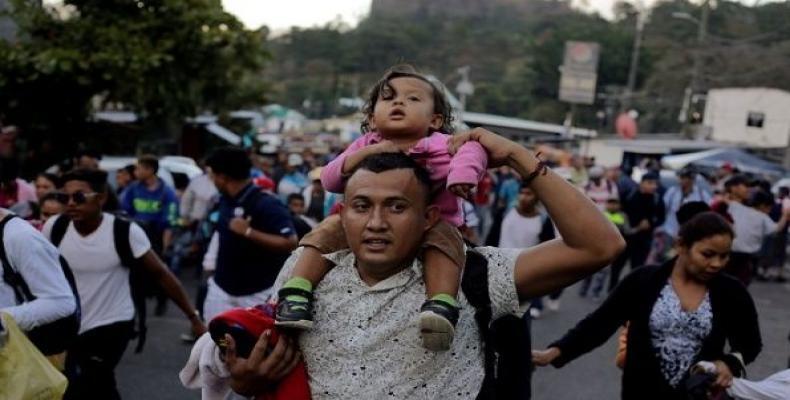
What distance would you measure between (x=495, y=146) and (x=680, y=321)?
75.5 inches

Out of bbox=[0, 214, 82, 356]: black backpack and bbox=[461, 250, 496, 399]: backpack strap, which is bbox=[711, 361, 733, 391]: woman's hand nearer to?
bbox=[461, 250, 496, 399]: backpack strap

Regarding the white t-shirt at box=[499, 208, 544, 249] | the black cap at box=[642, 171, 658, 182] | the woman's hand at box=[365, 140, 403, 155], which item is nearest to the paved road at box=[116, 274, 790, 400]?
the white t-shirt at box=[499, 208, 544, 249]

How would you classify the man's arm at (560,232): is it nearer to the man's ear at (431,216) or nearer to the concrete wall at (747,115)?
the man's ear at (431,216)

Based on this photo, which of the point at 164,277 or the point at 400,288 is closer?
the point at 400,288

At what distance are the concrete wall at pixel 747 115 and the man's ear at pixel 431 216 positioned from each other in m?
44.1

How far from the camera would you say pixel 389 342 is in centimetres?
228

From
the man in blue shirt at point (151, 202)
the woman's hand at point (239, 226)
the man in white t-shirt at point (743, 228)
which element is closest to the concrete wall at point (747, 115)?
the man in white t-shirt at point (743, 228)

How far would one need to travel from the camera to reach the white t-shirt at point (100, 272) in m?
4.78

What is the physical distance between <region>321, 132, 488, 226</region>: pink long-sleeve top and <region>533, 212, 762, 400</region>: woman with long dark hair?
145 cm

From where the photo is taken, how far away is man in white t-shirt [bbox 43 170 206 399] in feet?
15.5

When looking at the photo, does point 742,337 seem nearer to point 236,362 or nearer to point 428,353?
point 428,353

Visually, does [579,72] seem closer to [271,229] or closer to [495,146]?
[271,229]

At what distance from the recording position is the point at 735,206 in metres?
10.1

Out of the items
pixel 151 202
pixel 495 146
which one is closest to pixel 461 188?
pixel 495 146
